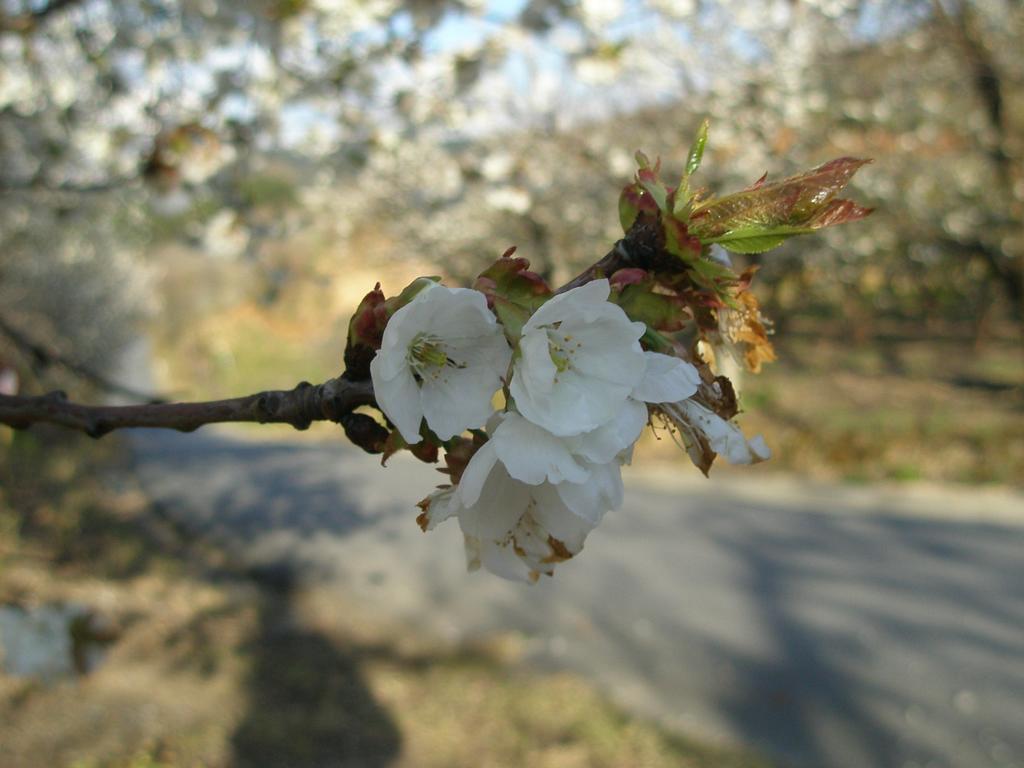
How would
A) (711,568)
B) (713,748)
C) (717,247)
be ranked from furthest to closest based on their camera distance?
(711,568)
(713,748)
(717,247)

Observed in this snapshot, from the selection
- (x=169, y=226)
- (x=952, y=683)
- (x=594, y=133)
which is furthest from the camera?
(x=169, y=226)

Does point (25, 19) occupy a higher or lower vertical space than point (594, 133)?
higher

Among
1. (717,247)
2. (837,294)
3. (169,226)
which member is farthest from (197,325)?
(717,247)

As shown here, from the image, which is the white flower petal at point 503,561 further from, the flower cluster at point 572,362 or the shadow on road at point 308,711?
the shadow on road at point 308,711

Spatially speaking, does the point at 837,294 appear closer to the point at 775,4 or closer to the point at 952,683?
the point at 775,4

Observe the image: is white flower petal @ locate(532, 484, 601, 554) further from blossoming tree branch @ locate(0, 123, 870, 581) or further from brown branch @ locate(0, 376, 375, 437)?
brown branch @ locate(0, 376, 375, 437)

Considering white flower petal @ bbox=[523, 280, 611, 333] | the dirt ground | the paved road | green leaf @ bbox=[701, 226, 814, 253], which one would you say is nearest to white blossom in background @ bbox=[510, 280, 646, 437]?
white flower petal @ bbox=[523, 280, 611, 333]
